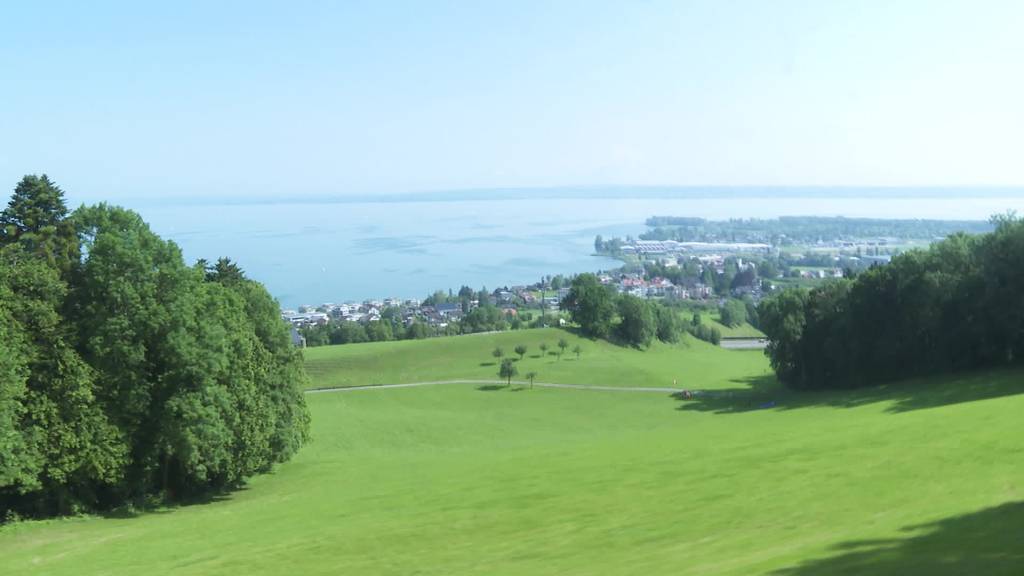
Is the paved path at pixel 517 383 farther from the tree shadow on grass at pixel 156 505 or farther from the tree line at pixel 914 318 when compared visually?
the tree shadow on grass at pixel 156 505

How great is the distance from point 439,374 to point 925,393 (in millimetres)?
42091

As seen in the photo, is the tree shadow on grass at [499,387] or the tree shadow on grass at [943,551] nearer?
the tree shadow on grass at [943,551]

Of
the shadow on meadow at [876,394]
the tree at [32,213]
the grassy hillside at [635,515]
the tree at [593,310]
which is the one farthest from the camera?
the tree at [593,310]

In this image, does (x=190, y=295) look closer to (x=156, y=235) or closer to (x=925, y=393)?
(x=156, y=235)

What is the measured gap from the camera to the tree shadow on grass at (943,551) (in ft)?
38.3

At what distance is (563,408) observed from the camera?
59406mm

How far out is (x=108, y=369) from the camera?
1147 inches

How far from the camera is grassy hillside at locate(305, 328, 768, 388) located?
236 ft

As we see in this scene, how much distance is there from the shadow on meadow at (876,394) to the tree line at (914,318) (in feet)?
9.82

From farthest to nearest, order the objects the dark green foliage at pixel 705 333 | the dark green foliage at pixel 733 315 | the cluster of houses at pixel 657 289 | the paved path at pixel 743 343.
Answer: the cluster of houses at pixel 657 289, the dark green foliage at pixel 733 315, the dark green foliage at pixel 705 333, the paved path at pixel 743 343

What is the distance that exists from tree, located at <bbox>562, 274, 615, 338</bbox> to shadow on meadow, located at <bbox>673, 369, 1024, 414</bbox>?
30.6 metres

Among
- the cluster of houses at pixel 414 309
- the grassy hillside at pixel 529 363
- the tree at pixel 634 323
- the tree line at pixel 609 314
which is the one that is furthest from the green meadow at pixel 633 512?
the cluster of houses at pixel 414 309

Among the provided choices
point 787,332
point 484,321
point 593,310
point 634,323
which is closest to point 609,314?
point 593,310

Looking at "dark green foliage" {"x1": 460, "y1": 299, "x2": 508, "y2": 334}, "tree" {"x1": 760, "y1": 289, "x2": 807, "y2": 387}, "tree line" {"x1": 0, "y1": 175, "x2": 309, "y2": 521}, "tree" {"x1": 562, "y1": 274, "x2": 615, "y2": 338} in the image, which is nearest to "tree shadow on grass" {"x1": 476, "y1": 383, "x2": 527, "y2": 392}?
"tree" {"x1": 760, "y1": 289, "x2": 807, "y2": 387}
